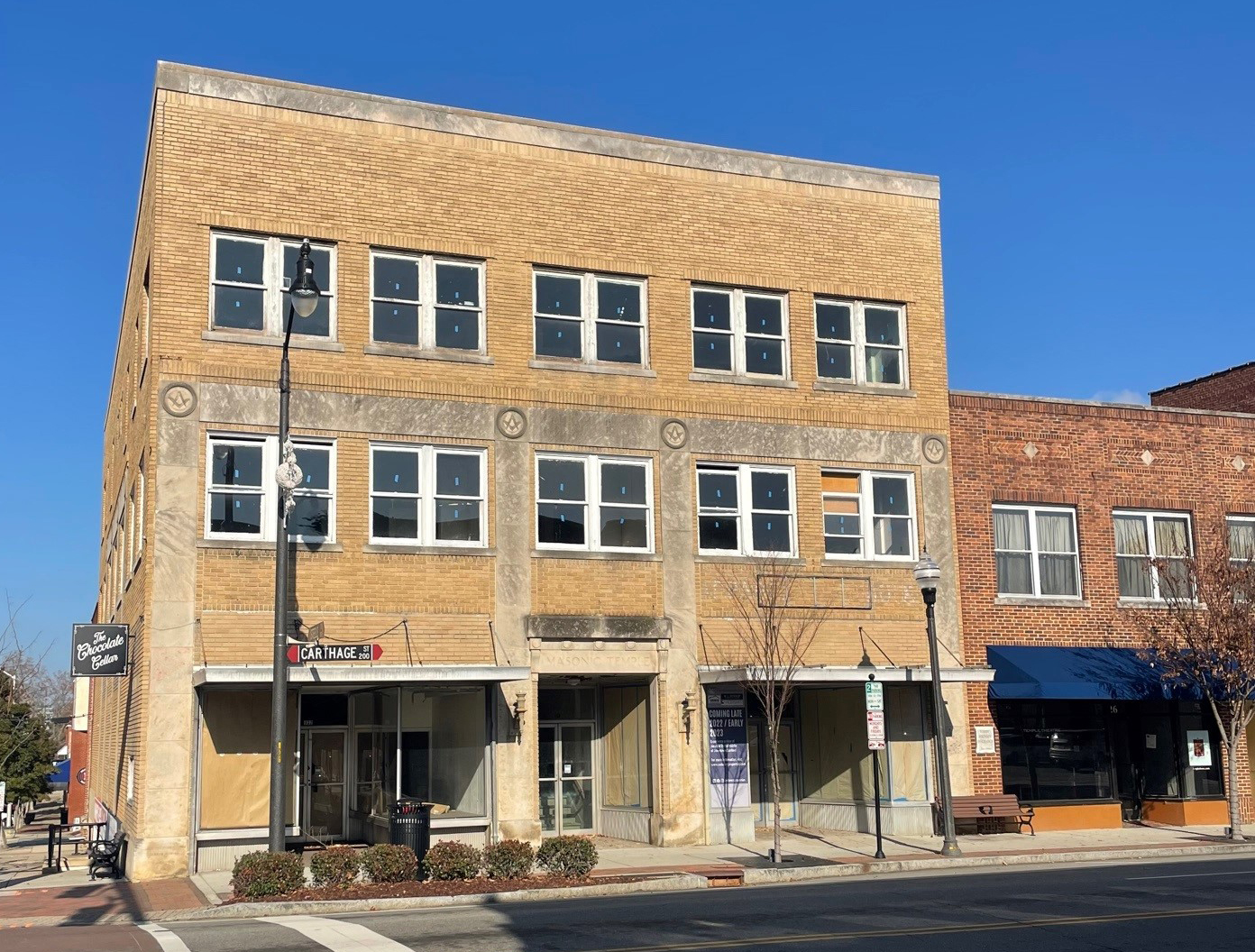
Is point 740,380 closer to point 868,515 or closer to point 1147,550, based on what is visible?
point 868,515

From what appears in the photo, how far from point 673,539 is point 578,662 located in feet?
9.51

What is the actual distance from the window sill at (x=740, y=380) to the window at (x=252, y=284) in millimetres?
6954

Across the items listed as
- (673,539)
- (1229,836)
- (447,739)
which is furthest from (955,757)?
(447,739)

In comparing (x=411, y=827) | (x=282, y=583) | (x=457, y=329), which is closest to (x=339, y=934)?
(x=282, y=583)

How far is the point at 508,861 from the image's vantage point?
19062mm

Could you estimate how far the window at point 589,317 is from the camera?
83.6 ft

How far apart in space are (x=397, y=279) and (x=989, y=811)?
14.6m

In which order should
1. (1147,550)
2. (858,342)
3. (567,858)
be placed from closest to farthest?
(567,858) < (858,342) < (1147,550)

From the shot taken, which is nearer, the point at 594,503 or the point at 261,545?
the point at 261,545

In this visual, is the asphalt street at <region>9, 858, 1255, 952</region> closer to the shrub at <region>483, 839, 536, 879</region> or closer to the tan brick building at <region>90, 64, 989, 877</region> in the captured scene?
the shrub at <region>483, 839, 536, 879</region>

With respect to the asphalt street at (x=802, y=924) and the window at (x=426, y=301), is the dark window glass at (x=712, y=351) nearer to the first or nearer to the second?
the window at (x=426, y=301)

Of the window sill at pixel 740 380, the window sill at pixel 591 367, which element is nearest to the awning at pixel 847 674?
the window sill at pixel 740 380

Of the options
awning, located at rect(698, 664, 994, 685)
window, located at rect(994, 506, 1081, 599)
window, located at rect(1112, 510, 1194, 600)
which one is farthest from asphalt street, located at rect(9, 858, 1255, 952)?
window, located at rect(1112, 510, 1194, 600)

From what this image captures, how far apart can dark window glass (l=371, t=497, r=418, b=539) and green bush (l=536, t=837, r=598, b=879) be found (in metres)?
6.44
